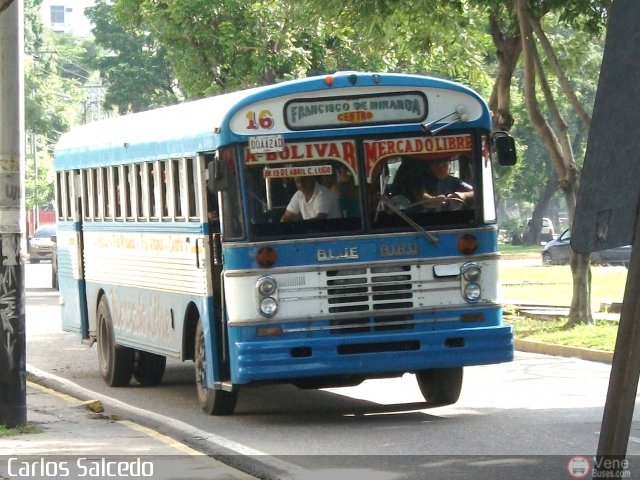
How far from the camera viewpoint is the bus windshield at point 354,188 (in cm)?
1127

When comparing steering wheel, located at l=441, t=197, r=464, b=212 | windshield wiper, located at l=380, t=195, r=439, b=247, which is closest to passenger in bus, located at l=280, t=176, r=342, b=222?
windshield wiper, located at l=380, t=195, r=439, b=247

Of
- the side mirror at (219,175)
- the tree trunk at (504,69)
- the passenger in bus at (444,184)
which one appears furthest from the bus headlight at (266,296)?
the tree trunk at (504,69)

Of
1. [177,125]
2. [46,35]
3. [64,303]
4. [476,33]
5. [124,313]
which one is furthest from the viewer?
[46,35]

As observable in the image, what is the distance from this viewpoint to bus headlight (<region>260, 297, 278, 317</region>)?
1116 cm

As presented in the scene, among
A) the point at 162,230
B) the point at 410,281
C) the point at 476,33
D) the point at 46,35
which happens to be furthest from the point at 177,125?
the point at 46,35

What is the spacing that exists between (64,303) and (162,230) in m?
4.77

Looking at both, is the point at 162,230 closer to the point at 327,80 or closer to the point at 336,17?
the point at 327,80

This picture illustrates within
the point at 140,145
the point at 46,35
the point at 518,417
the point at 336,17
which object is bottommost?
the point at 518,417

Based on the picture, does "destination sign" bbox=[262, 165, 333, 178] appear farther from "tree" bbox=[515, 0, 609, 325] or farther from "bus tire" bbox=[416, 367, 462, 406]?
"tree" bbox=[515, 0, 609, 325]

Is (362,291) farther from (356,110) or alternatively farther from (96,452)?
(96,452)

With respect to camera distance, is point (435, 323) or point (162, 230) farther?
point (162, 230)

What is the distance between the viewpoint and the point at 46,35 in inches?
4331

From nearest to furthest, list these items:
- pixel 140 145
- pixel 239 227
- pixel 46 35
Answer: pixel 239 227
pixel 140 145
pixel 46 35

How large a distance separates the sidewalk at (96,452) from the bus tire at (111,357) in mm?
3314
